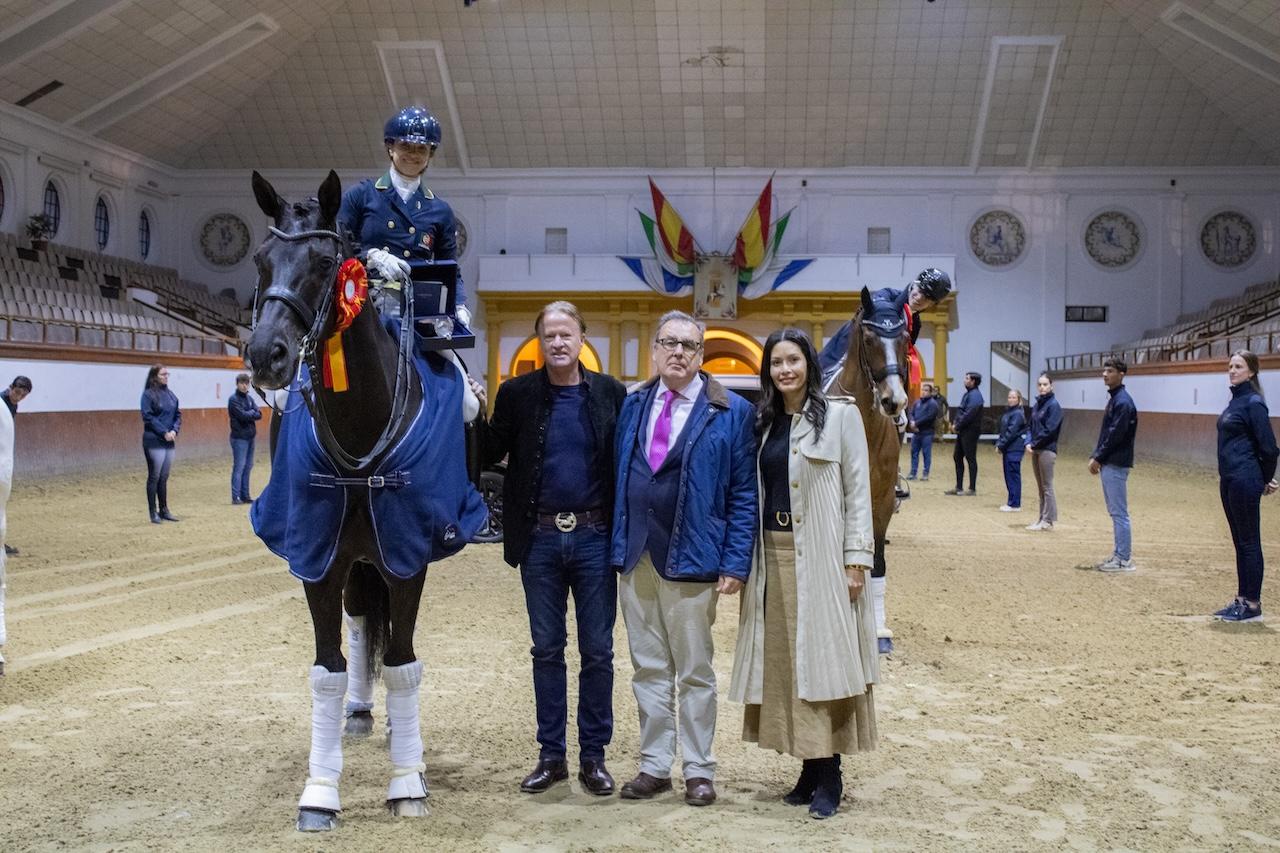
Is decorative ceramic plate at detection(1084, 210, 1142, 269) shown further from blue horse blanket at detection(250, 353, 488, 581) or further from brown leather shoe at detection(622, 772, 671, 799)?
blue horse blanket at detection(250, 353, 488, 581)

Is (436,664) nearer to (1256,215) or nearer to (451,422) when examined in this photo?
(451,422)

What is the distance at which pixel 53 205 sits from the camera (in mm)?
27328

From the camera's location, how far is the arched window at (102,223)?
2920 cm

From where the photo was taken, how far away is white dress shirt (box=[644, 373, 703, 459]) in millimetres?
4516

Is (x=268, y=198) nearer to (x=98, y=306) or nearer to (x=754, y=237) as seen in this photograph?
(x=98, y=306)

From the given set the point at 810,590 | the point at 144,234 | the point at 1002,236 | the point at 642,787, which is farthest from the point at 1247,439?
the point at 144,234

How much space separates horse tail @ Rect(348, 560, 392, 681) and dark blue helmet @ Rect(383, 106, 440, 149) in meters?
1.82

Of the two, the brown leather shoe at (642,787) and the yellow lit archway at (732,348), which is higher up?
the yellow lit archway at (732,348)

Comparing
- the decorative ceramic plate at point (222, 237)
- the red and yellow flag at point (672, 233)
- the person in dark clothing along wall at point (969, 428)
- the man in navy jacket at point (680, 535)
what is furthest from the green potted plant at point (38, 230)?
the man in navy jacket at point (680, 535)

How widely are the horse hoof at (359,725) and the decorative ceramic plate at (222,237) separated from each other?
3014 cm

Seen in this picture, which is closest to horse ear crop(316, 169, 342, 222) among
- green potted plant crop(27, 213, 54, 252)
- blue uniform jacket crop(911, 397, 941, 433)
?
blue uniform jacket crop(911, 397, 941, 433)

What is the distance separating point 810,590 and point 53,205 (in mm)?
28012

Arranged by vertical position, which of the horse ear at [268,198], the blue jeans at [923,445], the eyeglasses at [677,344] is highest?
the horse ear at [268,198]

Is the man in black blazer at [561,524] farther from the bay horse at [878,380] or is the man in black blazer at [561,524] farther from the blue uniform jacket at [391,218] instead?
the bay horse at [878,380]
